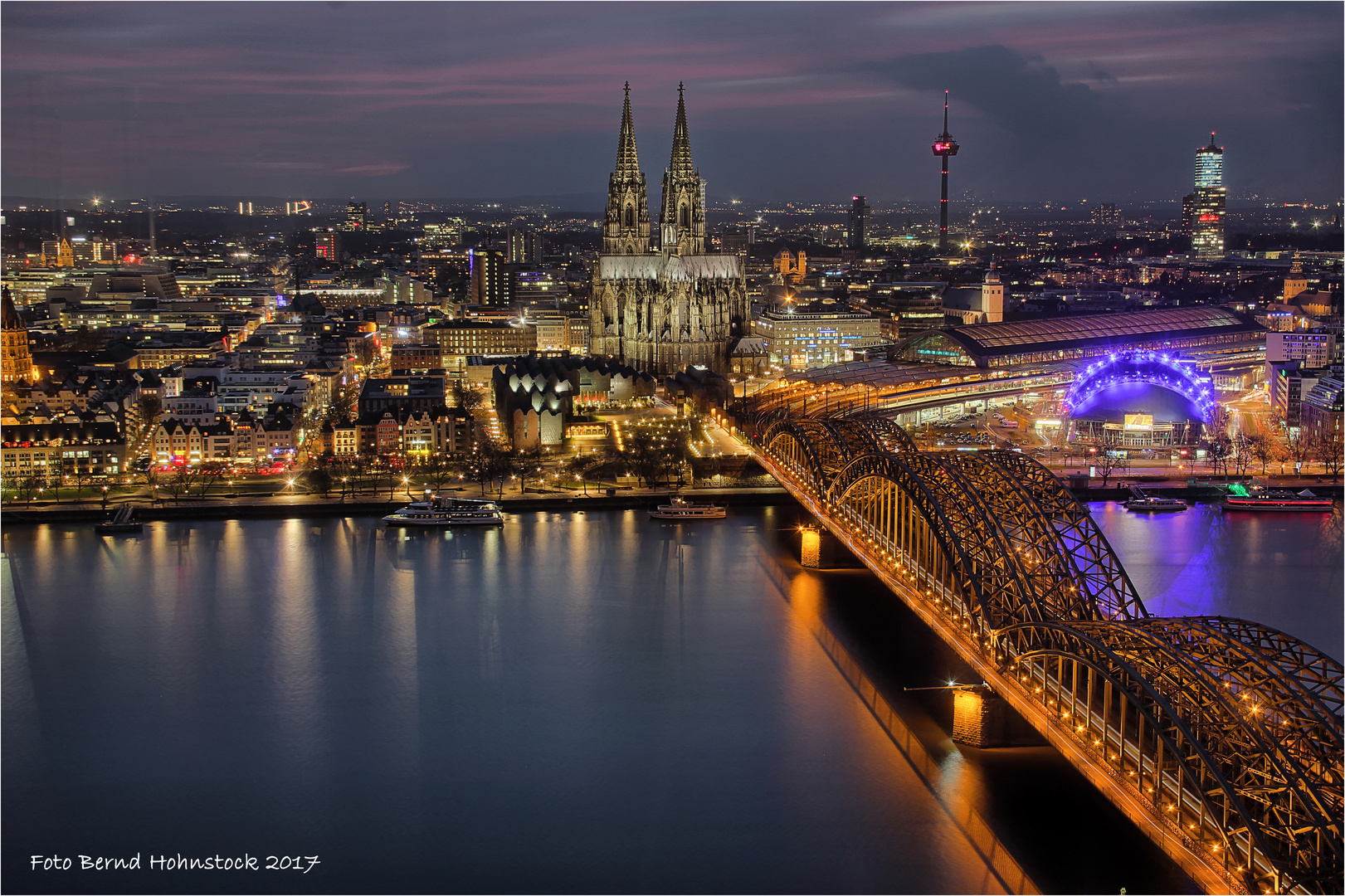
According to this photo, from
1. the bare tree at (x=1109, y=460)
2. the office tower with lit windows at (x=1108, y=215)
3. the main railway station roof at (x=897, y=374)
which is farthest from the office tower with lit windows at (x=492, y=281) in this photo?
the office tower with lit windows at (x=1108, y=215)

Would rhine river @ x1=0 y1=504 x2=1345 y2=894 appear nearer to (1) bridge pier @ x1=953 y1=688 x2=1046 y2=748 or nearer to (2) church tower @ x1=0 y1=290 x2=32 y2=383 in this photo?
(1) bridge pier @ x1=953 y1=688 x2=1046 y2=748

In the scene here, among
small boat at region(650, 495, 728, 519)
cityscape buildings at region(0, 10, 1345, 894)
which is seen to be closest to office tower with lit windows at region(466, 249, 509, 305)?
cityscape buildings at region(0, 10, 1345, 894)

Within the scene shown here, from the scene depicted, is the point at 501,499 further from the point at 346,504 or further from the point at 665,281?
the point at 665,281

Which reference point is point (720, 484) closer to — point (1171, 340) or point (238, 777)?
point (238, 777)

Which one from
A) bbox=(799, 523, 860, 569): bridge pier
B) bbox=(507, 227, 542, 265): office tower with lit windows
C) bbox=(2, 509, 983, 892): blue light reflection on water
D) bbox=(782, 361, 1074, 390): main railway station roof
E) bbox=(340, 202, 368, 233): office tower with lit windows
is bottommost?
bbox=(2, 509, 983, 892): blue light reflection on water

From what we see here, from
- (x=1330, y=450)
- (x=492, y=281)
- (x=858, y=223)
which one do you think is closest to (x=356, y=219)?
(x=858, y=223)

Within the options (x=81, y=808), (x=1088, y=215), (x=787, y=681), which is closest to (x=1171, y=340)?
(x=787, y=681)
